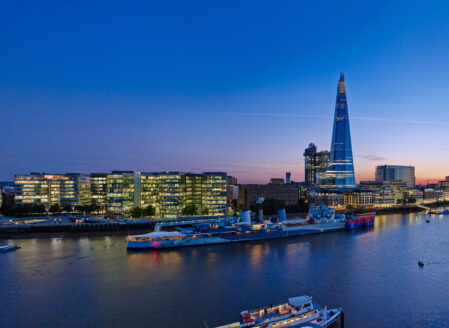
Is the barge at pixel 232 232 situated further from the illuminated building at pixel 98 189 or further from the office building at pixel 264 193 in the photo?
the illuminated building at pixel 98 189

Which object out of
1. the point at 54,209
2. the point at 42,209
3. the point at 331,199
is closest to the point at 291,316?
the point at 42,209

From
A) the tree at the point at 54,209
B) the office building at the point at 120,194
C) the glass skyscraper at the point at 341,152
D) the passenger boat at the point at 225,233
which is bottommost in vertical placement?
the passenger boat at the point at 225,233

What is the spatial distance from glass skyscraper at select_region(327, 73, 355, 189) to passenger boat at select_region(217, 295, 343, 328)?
84692mm

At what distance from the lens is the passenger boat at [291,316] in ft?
33.4

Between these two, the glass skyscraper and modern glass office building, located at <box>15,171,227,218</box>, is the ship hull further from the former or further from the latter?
the glass skyscraper

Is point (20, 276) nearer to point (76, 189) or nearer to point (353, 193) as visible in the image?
point (76, 189)

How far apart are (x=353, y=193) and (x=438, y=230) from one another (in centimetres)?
3765

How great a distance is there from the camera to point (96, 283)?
16.0 metres

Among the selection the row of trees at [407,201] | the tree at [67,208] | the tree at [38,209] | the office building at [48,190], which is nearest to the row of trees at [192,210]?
the tree at [67,208]

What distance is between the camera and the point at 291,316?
1062cm

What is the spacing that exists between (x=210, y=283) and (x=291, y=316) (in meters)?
6.38

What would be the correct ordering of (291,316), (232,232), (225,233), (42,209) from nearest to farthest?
(291,316) → (225,233) → (232,232) → (42,209)

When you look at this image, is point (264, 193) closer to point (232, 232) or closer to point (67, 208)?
point (232, 232)

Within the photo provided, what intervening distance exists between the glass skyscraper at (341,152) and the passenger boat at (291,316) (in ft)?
278
